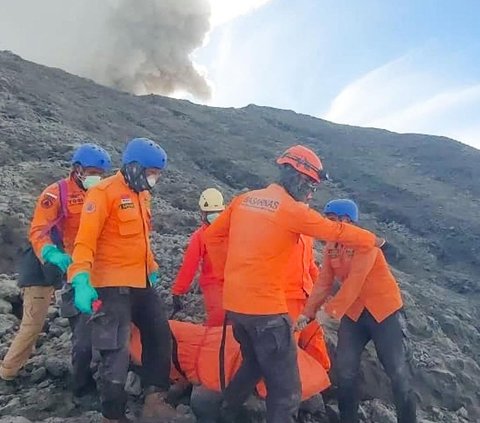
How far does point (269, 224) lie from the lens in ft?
13.7

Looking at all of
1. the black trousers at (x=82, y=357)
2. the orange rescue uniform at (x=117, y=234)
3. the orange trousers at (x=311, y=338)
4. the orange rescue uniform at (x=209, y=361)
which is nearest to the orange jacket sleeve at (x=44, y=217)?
the black trousers at (x=82, y=357)

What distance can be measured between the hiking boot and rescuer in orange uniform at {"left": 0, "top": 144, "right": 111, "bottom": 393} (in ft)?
1.65

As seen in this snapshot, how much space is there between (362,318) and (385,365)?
1.34ft

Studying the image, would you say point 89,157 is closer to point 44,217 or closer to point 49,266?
point 44,217

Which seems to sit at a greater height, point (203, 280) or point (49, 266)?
point (49, 266)

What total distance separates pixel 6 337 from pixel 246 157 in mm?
15362

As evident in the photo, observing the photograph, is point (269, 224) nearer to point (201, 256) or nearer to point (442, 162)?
point (201, 256)

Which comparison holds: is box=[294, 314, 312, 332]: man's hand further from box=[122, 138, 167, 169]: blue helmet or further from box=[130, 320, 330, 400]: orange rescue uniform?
box=[122, 138, 167, 169]: blue helmet

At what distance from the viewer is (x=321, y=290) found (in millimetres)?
5312

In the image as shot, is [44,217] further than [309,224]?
Yes

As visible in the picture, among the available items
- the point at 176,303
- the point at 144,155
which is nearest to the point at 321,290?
the point at 176,303

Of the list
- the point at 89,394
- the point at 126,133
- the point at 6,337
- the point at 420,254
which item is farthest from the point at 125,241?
the point at 126,133

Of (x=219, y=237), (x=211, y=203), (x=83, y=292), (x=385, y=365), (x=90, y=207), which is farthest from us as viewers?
(x=211, y=203)

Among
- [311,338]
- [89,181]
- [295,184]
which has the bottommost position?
[311,338]
